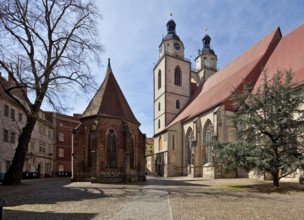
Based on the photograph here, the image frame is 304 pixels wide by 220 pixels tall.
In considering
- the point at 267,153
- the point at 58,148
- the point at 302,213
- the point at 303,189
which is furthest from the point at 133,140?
the point at 58,148

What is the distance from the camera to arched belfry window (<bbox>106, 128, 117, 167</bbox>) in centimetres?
2305

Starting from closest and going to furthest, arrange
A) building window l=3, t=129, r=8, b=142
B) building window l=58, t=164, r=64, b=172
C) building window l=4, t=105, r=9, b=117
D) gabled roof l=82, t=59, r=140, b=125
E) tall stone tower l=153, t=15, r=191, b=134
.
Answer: gabled roof l=82, t=59, r=140, b=125 < building window l=3, t=129, r=8, b=142 < building window l=4, t=105, r=9, b=117 < tall stone tower l=153, t=15, r=191, b=134 < building window l=58, t=164, r=64, b=172

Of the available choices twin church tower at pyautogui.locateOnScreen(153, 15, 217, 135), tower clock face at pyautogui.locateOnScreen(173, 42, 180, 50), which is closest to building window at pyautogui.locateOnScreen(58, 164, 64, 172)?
twin church tower at pyautogui.locateOnScreen(153, 15, 217, 135)

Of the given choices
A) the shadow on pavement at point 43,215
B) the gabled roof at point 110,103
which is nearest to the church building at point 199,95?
the gabled roof at point 110,103

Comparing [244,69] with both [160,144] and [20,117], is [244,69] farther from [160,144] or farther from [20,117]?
[20,117]

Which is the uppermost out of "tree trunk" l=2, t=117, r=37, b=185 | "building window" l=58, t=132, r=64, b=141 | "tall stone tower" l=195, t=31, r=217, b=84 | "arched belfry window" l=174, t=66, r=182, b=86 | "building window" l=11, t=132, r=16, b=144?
"tall stone tower" l=195, t=31, r=217, b=84

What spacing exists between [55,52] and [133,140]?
9485mm

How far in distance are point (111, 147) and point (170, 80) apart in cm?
2520

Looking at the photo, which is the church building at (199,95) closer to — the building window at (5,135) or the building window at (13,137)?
the building window at (13,137)

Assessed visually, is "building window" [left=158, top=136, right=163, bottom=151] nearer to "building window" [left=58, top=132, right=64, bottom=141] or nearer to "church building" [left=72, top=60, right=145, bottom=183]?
"building window" [left=58, top=132, right=64, bottom=141]

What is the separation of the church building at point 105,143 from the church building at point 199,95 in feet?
22.3

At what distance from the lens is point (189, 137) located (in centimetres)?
3803

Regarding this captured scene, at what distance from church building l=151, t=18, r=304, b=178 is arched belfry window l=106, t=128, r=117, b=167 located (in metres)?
7.34

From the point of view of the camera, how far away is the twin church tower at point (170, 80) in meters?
46.2
